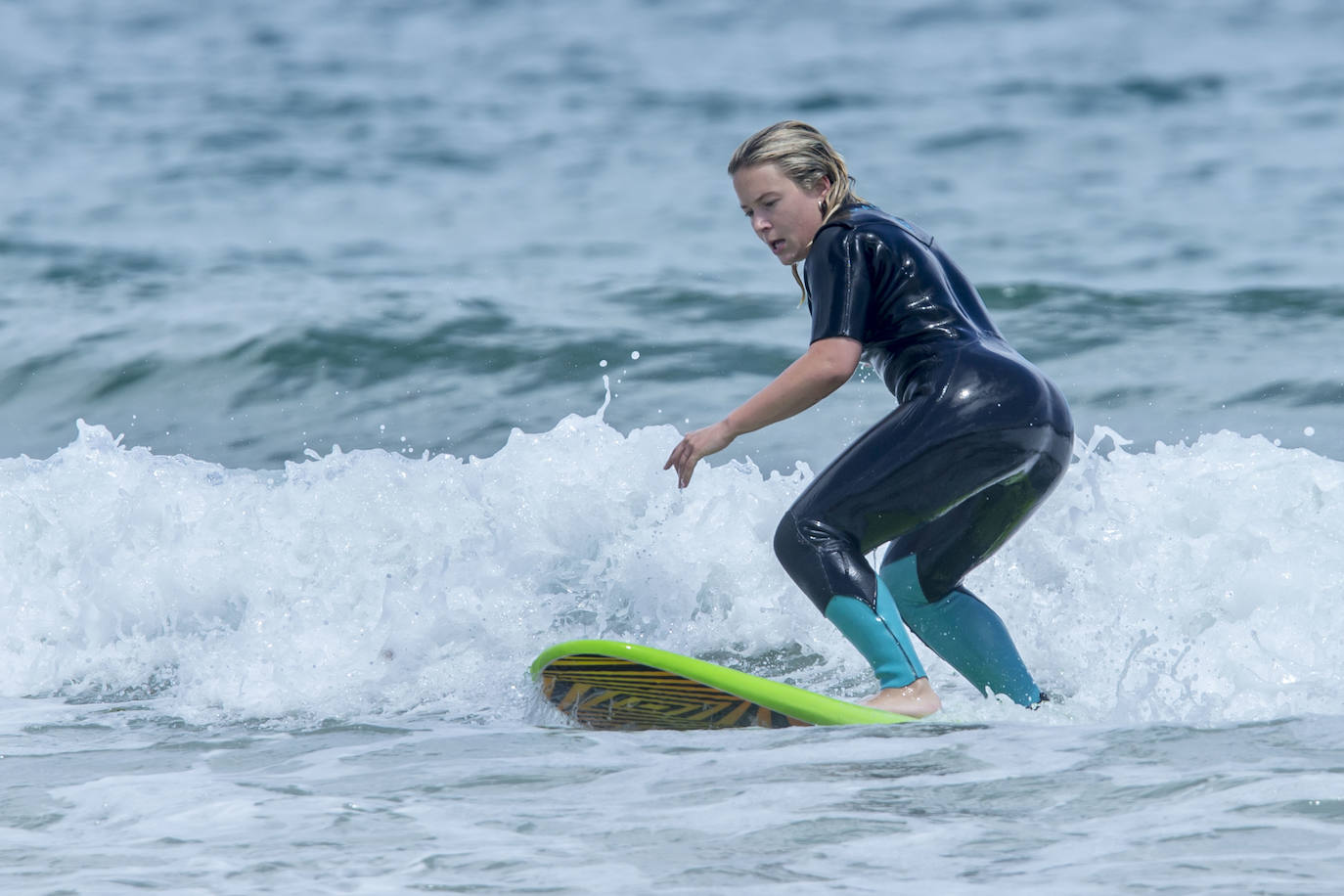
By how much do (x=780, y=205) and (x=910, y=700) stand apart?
4.83 ft

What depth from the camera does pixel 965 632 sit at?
4492 mm

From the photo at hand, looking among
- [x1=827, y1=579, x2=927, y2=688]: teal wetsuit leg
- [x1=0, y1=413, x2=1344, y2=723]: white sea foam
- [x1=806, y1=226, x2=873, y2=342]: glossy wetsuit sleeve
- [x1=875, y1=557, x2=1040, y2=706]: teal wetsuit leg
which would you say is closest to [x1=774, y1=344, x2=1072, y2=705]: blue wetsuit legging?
[x1=827, y1=579, x2=927, y2=688]: teal wetsuit leg

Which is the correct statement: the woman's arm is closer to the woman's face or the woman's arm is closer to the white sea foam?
the woman's face

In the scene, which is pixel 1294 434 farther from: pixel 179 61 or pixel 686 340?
pixel 179 61

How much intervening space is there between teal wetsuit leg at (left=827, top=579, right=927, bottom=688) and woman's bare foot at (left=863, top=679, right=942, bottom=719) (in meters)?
0.02

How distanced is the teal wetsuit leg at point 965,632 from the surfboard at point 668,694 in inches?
15.2

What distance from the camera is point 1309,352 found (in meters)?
9.94

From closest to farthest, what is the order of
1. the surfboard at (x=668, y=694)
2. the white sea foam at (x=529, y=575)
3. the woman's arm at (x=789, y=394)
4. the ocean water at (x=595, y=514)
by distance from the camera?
the ocean water at (x=595, y=514)
the woman's arm at (x=789, y=394)
the surfboard at (x=668, y=694)
the white sea foam at (x=529, y=575)

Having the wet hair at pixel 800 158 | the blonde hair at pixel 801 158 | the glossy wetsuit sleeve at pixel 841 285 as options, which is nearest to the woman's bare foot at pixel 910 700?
the glossy wetsuit sleeve at pixel 841 285

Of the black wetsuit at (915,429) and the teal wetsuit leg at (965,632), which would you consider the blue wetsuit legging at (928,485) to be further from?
the teal wetsuit leg at (965,632)

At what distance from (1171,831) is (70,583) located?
475 cm

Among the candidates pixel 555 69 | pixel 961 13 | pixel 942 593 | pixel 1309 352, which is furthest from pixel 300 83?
pixel 942 593

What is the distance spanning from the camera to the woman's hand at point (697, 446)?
4.18 metres

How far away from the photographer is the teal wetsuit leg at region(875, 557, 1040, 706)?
4.48m
